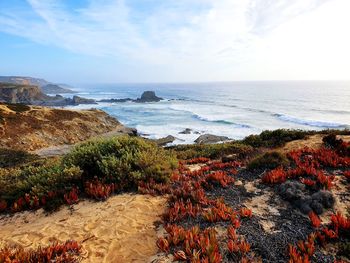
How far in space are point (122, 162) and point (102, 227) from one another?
9.42ft

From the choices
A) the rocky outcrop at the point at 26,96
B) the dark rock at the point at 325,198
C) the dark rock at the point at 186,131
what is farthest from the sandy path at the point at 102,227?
the rocky outcrop at the point at 26,96

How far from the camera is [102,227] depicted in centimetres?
616

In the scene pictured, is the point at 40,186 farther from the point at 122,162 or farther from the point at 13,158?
the point at 13,158

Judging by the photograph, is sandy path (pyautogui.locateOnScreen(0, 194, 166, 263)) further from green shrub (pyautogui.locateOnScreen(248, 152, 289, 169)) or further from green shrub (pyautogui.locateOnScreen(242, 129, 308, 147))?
green shrub (pyautogui.locateOnScreen(242, 129, 308, 147))

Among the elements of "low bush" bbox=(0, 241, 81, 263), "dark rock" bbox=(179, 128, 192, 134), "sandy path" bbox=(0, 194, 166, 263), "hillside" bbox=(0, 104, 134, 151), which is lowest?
"dark rock" bbox=(179, 128, 192, 134)

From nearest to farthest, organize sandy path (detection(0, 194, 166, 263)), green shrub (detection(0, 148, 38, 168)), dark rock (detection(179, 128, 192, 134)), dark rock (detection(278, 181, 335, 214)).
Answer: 1. sandy path (detection(0, 194, 166, 263))
2. dark rock (detection(278, 181, 335, 214))
3. green shrub (detection(0, 148, 38, 168))
4. dark rock (detection(179, 128, 192, 134))

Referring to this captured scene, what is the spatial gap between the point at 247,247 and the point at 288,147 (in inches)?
383

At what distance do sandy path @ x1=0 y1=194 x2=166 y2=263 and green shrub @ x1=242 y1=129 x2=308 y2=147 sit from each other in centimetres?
899

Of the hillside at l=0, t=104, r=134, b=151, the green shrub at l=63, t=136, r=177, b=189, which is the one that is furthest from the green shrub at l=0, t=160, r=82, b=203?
the hillside at l=0, t=104, r=134, b=151

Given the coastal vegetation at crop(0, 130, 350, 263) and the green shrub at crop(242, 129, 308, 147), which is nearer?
the coastal vegetation at crop(0, 130, 350, 263)

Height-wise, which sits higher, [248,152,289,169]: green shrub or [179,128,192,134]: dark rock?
[248,152,289,169]: green shrub

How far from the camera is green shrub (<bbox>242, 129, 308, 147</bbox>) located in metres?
14.5

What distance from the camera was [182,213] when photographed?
20.8 ft

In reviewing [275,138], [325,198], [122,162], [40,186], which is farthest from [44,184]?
[275,138]
